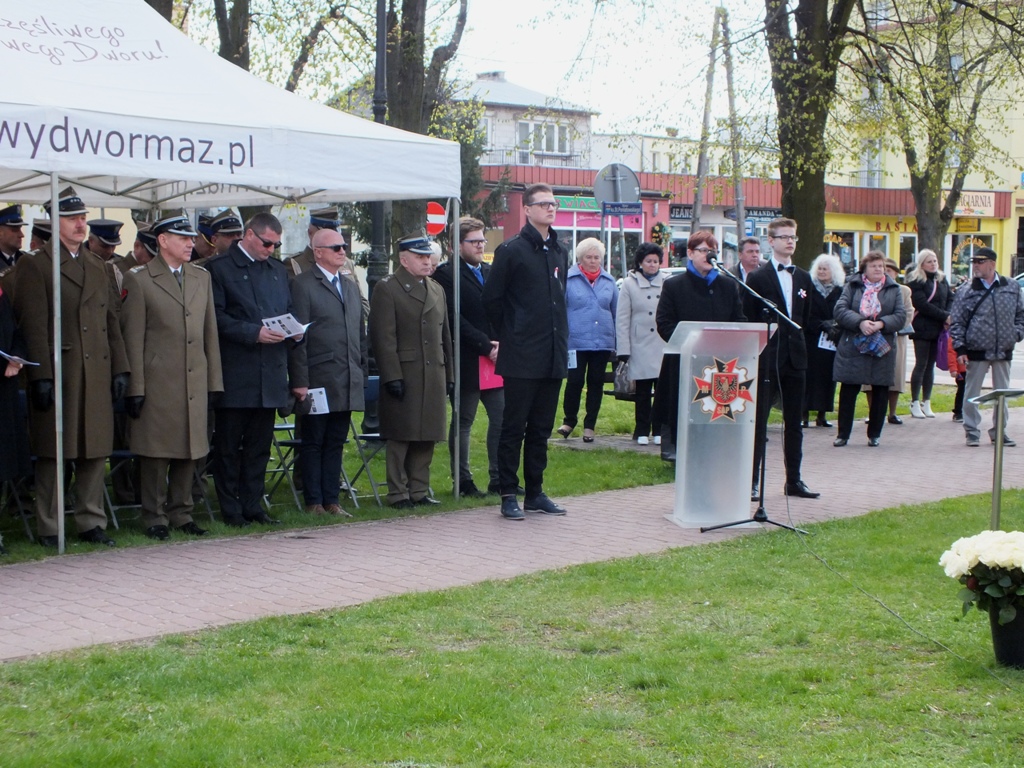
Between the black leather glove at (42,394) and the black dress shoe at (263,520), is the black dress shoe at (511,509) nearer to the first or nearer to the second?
the black dress shoe at (263,520)

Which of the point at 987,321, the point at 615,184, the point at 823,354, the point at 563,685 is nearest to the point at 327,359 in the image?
the point at 563,685

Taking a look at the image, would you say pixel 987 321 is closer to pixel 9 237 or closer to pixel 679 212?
pixel 9 237

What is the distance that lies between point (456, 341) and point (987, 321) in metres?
6.05

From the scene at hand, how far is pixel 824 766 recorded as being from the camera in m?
4.36

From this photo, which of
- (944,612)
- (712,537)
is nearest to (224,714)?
(944,612)

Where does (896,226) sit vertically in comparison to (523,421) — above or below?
above

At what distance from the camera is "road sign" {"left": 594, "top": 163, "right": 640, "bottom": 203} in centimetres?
1733

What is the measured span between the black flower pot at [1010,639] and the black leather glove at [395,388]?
16.6 ft

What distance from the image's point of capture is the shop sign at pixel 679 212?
54.7m

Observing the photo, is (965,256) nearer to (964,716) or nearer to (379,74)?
(379,74)

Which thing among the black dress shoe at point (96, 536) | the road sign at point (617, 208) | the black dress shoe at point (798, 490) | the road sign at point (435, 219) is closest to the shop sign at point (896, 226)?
the road sign at point (435, 219)

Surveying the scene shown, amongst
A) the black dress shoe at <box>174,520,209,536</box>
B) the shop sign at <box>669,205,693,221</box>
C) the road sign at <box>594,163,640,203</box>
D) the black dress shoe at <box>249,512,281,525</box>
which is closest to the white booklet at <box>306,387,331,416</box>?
the black dress shoe at <box>249,512,281,525</box>

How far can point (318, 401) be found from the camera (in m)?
9.17

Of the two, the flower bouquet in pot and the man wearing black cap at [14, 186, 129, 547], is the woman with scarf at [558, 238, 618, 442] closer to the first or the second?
the man wearing black cap at [14, 186, 129, 547]
